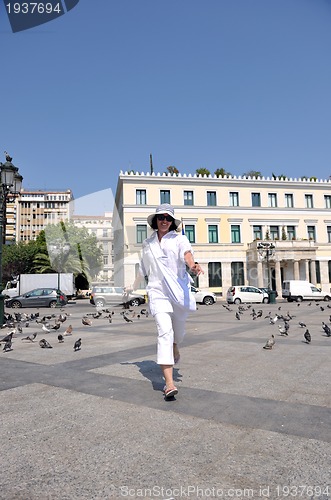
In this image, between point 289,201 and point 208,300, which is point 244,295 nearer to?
point 208,300

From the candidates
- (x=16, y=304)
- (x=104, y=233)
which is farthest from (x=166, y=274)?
(x=104, y=233)

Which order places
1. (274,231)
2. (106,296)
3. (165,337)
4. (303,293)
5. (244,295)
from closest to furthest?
(165,337) < (106,296) < (244,295) < (303,293) < (274,231)

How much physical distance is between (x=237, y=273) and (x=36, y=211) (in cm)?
9091

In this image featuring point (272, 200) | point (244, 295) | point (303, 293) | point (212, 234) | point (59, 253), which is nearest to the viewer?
point (244, 295)

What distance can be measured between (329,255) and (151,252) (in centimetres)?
4371

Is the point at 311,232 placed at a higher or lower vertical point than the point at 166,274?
higher

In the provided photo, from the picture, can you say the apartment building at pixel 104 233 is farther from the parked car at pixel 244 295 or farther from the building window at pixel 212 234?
the parked car at pixel 244 295

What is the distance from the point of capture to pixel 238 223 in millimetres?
41812

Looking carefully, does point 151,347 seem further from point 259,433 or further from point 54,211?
point 54,211

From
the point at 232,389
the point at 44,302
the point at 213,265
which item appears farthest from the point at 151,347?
the point at 213,265

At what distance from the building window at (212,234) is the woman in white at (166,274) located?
123 feet

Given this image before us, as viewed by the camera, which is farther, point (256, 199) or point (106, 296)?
point (256, 199)

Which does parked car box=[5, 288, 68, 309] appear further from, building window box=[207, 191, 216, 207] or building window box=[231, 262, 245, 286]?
building window box=[207, 191, 216, 207]

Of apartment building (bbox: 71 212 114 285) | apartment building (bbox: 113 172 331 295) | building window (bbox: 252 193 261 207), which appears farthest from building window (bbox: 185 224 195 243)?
apartment building (bbox: 71 212 114 285)
